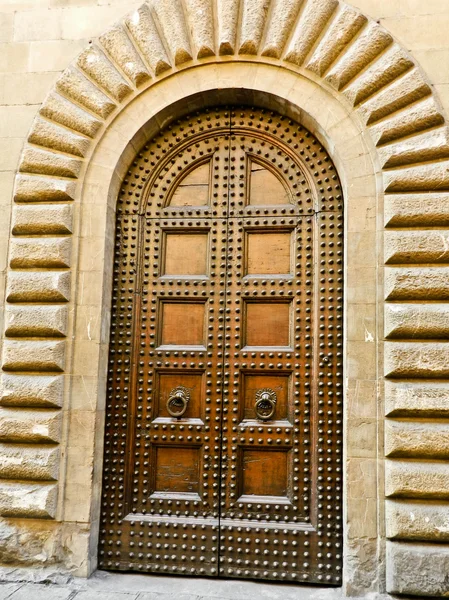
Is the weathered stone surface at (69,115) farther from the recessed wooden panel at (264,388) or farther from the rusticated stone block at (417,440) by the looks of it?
the rusticated stone block at (417,440)

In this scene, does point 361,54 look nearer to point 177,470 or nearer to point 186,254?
point 186,254

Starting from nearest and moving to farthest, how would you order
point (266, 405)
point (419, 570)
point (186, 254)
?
point (419, 570), point (266, 405), point (186, 254)

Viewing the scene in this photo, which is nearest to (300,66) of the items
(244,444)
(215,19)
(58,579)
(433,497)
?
(215,19)

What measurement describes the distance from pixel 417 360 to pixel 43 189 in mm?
2920

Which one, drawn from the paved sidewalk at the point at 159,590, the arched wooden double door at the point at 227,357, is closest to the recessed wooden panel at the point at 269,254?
the arched wooden double door at the point at 227,357

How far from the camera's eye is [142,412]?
429 cm

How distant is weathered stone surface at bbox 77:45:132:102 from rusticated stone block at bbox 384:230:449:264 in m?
2.23

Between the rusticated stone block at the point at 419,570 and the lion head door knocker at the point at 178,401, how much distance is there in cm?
167

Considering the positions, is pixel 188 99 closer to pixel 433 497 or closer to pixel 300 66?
pixel 300 66

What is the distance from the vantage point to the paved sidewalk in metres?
3.73

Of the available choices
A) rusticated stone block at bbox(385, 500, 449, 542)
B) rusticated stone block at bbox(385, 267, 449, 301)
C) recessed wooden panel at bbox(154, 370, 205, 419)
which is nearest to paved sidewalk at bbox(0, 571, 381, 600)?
rusticated stone block at bbox(385, 500, 449, 542)

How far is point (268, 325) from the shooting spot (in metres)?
4.28

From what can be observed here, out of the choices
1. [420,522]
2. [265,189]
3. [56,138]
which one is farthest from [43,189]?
[420,522]

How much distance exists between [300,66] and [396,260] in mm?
1575
